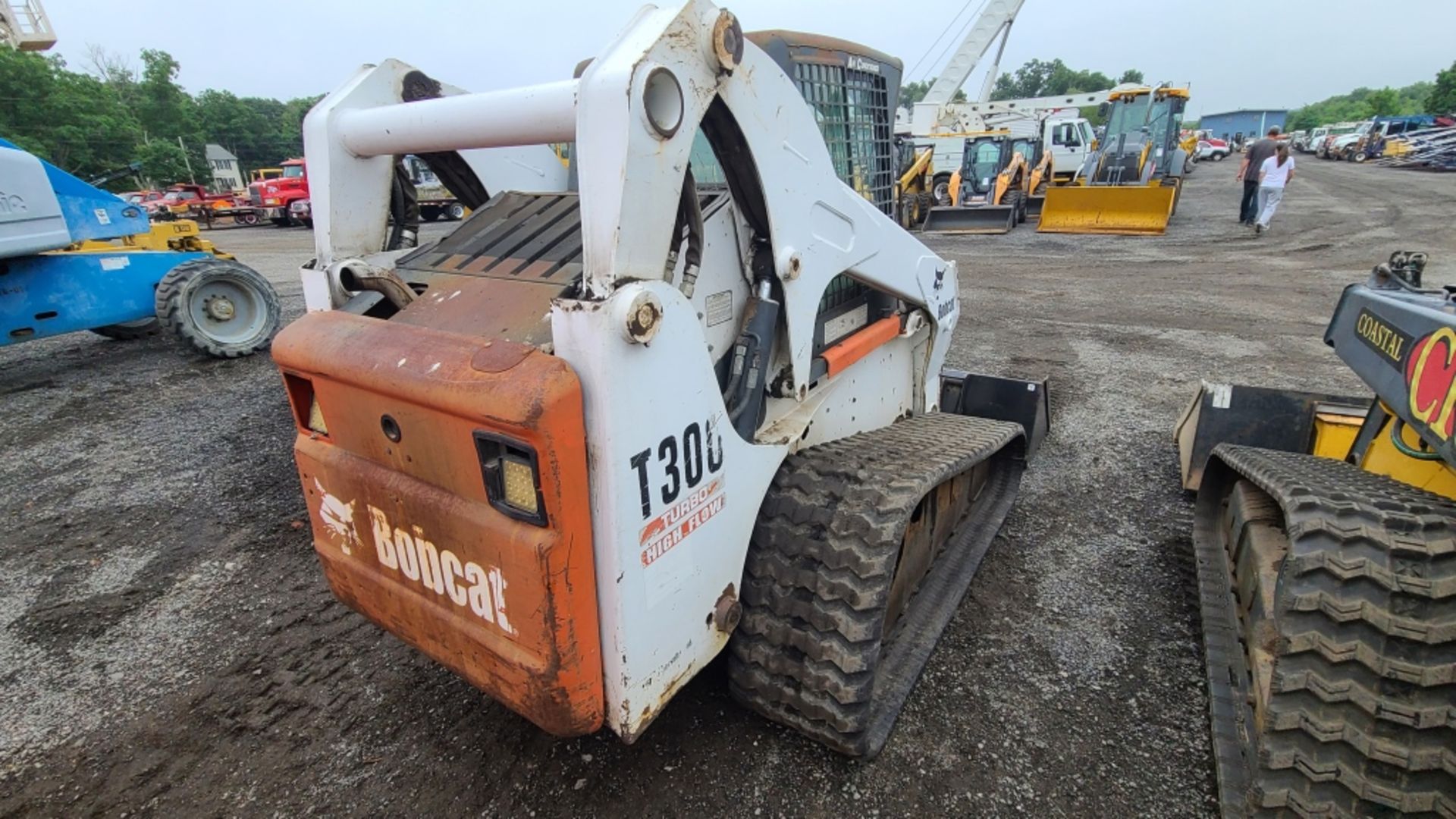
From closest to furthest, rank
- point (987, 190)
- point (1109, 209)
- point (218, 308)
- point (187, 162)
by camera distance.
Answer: point (218, 308)
point (1109, 209)
point (987, 190)
point (187, 162)

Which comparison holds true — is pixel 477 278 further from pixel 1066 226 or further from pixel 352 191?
pixel 1066 226

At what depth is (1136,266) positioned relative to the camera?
1095cm

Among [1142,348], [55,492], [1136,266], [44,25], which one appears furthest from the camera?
[44,25]

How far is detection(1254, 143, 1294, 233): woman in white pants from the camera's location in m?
12.7

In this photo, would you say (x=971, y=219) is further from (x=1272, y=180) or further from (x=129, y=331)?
(x=129, y=331)

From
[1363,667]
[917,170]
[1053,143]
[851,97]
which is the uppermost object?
[1053,143]

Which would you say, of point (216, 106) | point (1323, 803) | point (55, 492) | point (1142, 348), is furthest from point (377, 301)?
point (216, 106)

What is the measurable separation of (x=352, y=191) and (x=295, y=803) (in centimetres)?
193

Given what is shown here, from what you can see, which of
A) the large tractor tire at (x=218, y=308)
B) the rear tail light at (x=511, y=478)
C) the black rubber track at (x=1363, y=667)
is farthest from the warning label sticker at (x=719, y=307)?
the large tractor tire at (x=218, y=308)

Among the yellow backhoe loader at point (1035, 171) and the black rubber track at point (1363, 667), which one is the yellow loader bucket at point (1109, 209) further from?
the black rubber track at point (1363, 667)

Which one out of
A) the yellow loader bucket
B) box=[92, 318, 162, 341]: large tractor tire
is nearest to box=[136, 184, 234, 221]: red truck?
box=[92, 318, 162, 341]: large tractor tire

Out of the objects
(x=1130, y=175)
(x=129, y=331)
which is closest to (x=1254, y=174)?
(x=1130, y=175)

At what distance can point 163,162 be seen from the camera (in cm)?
3906

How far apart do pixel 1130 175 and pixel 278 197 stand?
2652cm
